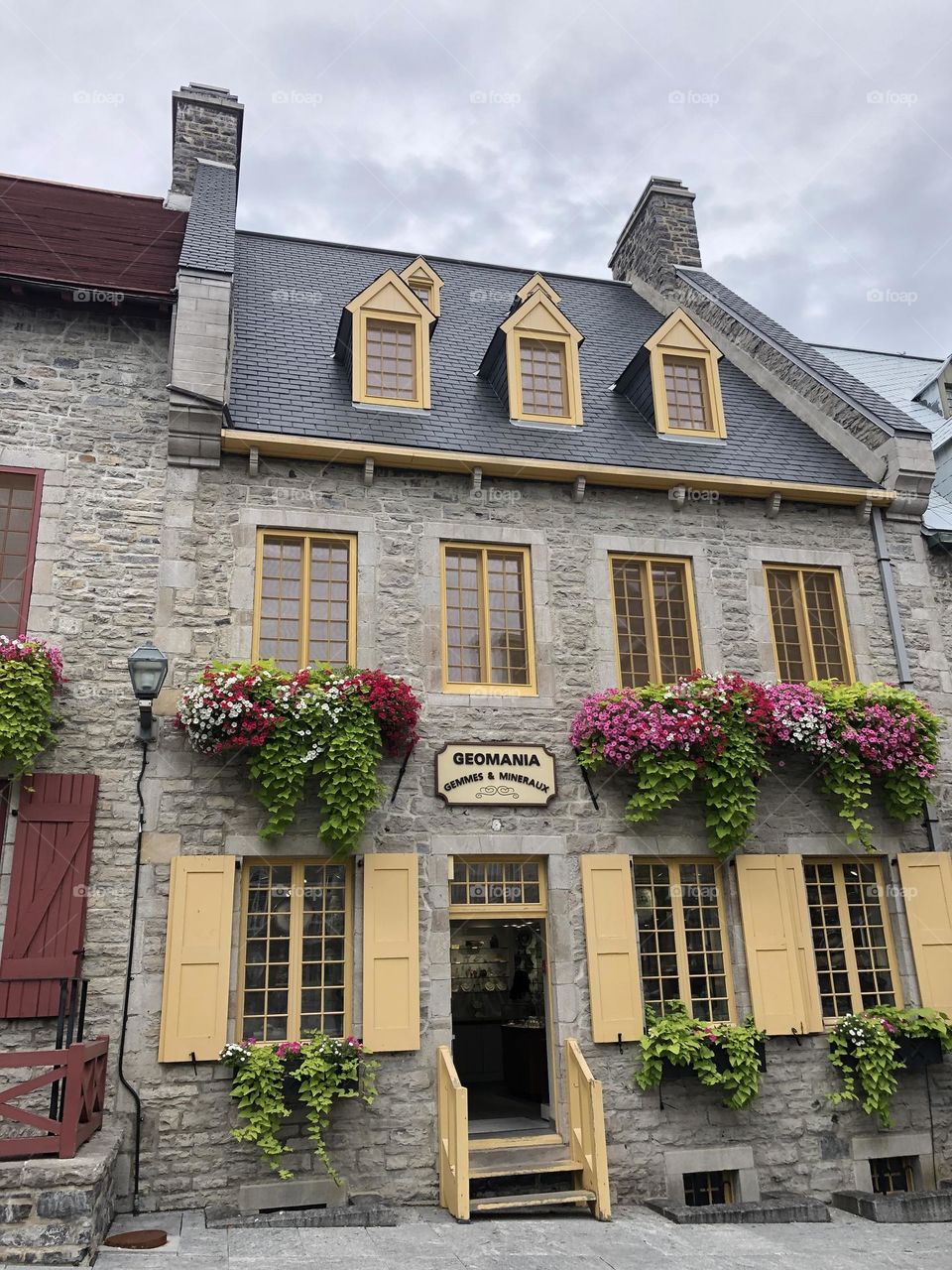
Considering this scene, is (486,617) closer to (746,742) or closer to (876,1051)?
(746,742)

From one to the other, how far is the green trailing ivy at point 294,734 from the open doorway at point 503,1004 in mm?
1431

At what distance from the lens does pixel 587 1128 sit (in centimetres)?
833

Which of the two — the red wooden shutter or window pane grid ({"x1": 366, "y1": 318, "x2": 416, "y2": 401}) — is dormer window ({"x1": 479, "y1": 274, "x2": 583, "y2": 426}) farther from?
the red wooden shutter

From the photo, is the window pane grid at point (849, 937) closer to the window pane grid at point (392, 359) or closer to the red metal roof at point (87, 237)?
the window pane grid at point (392, 359)

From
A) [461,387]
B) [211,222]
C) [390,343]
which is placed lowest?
[461,387]

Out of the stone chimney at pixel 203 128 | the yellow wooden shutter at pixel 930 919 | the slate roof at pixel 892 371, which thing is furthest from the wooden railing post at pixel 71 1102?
the slate roof at pixel 892 371

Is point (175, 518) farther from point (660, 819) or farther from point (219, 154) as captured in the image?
point (219, 154)

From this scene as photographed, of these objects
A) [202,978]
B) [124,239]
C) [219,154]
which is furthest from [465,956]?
[219,154]

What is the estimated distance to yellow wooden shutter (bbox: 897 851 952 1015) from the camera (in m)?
9.73

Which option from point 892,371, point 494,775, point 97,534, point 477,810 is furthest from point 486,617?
point 892,371

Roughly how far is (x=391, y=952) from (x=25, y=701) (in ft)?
12.2

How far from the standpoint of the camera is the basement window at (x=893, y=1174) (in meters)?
9.32

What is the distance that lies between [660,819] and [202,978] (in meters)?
4.46

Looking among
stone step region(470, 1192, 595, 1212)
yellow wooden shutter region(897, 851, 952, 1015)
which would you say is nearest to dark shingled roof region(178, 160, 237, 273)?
stone step region(470, 1192, 595, 1212)
